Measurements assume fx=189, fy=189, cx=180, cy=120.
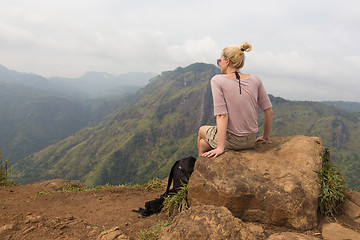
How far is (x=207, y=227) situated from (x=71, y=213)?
4.24 m

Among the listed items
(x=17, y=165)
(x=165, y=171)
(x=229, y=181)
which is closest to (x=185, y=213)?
(x=229, y=181)

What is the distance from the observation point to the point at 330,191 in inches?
167

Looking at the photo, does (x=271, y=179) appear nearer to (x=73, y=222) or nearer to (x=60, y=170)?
(x=73, y=222)

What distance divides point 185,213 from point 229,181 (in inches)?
51.3

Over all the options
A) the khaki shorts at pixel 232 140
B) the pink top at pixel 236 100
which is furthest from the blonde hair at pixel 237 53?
the khaki shorts at pixel 232 140

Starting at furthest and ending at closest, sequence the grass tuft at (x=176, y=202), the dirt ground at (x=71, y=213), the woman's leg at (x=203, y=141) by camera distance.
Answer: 1. the woman's leg at (x=203, y=141)
2. the grass tuft at (x=176, y=202)
3. the dirt ground at (x=71, y=213)

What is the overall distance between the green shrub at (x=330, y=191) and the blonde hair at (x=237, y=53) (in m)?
3.16

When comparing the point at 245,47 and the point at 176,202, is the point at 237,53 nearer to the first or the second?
the point at 245,47

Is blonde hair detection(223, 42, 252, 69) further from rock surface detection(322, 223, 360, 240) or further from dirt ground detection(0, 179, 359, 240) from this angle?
rock surface detection(322, 223, 360, 240)

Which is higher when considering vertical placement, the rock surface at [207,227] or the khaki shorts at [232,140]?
the khaki shorts at [232,140]

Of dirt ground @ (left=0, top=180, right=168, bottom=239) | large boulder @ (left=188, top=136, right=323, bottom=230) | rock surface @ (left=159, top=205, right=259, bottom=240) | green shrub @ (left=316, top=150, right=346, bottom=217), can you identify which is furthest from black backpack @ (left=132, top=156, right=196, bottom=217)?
green shrub @ (left=316, top=150, right=346, bottom=217)

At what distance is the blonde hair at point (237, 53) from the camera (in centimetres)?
444

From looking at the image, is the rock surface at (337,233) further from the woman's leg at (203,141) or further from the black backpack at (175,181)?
the black backpack at (175,181)

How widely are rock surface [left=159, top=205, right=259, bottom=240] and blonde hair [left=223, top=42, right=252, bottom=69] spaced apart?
3322 millimetres
